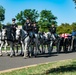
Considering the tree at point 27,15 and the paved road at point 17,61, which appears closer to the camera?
the paved road at point 17,61

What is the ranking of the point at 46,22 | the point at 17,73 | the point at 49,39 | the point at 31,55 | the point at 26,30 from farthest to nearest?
the point at 46,22 < the point at 49,39 < the point at 31,55 < the point at 26,30 < the point at 17,73

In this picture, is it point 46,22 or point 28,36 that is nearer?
point 28,36

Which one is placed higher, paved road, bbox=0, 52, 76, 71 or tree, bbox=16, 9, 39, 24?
tree, bbox=16, 9, 39, 24

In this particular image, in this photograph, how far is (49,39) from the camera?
2717 cm

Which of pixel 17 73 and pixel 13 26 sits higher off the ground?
pixel 13 26

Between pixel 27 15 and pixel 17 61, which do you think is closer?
pixel 17 61

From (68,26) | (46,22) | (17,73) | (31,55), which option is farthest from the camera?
(68,26)

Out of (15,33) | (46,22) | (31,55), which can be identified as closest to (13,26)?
(15,33)

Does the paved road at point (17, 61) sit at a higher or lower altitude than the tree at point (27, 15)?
lower

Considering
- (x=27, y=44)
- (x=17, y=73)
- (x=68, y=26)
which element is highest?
(x=68, y=26)

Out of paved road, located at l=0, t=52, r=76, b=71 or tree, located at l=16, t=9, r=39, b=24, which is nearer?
paved road, located at l=0, t=52, r=76, b=71

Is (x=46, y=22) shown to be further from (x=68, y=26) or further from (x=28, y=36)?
(x=28, y=36)

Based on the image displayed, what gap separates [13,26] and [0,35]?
4.50 feet

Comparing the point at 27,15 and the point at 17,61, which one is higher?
the point at 27,15
